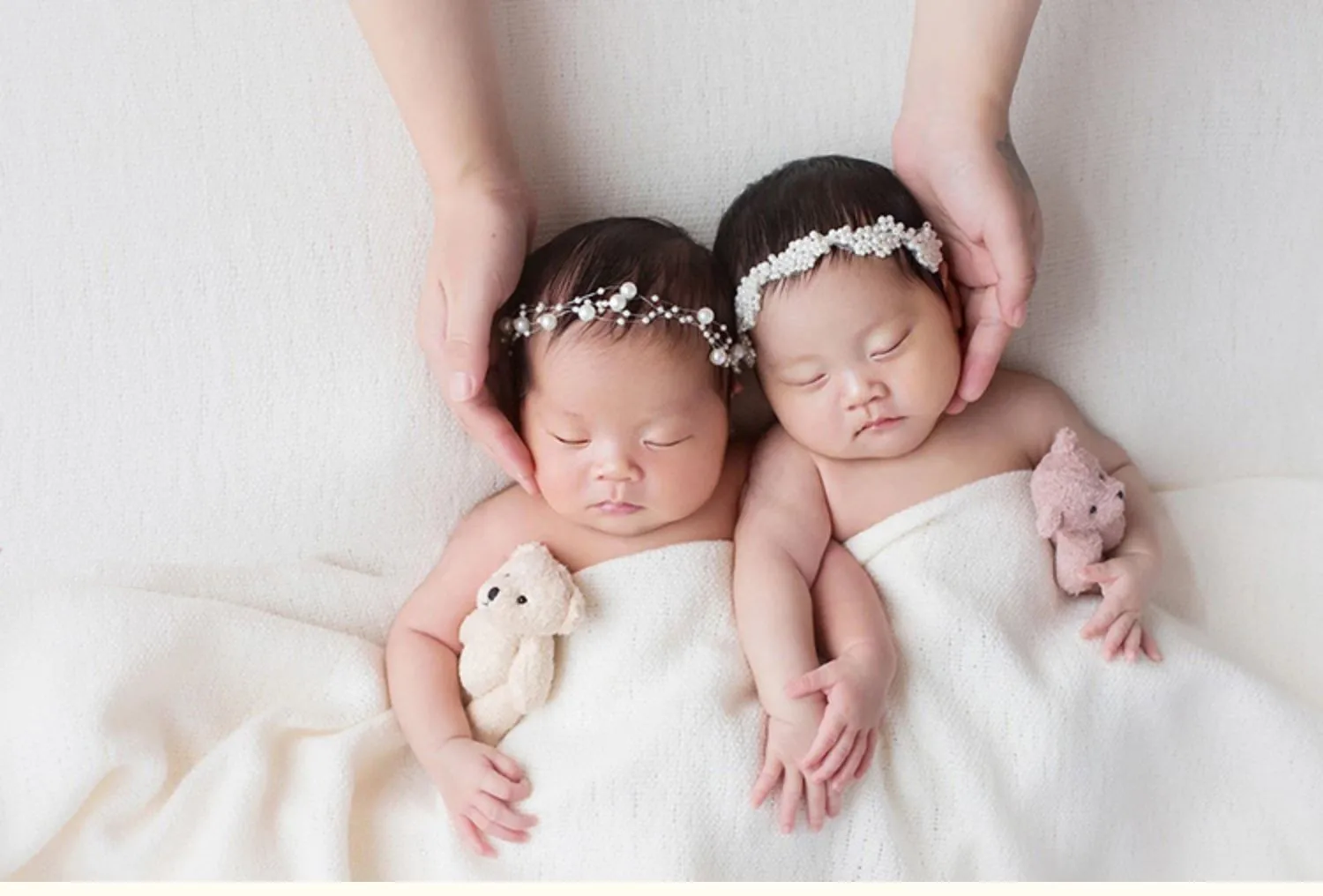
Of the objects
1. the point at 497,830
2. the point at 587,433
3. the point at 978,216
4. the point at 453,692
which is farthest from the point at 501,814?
the point at 978,216

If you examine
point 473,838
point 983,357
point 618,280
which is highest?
point 618,280

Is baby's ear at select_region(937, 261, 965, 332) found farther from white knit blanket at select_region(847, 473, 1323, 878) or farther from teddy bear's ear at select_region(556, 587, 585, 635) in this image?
teddy bear's ear at select_region(556, 587, 585, 635)

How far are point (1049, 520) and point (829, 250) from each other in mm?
352

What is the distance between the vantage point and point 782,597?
1302 mm

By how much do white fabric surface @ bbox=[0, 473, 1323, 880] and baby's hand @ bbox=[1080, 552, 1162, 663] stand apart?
0.06ft

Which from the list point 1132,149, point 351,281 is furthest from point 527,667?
point 1132,149

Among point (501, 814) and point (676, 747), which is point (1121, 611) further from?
point (501, 814)

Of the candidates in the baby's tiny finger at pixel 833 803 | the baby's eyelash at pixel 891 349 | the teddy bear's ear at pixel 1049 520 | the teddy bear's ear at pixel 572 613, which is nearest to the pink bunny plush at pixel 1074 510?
the teddy bear's ear at pixel 1049 520

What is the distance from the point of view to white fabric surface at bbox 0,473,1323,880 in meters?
1.24

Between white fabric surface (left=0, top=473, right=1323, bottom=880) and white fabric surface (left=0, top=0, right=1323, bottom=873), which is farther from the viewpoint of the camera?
white fabric surface (left=0, top=0, right=1323, bottom=873)

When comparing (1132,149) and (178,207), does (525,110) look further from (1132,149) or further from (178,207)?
(1132,149)

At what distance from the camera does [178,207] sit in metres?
1.37

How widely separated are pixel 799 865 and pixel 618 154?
0.74 meters

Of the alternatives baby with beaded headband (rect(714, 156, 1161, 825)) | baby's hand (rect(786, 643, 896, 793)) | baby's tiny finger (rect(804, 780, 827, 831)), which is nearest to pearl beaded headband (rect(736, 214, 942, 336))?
baby with beaded headband (rect(714, 156, 1161, 825))
